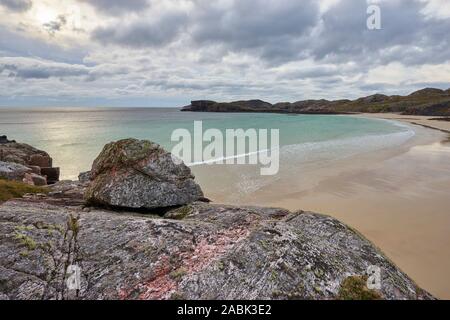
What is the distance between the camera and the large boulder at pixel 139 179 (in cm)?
901

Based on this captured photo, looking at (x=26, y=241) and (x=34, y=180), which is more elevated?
(x=26, y=241)

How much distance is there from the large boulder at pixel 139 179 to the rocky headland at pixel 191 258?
171 cm

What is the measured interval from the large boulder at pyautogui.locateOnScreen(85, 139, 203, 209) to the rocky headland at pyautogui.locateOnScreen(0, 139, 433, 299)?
67.5 inches

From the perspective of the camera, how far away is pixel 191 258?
5.71m

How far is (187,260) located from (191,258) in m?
0.09

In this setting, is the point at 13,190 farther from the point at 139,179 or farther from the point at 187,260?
the point at 187,260

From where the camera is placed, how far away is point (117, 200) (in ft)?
29.1

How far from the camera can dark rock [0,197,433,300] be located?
5023 mm

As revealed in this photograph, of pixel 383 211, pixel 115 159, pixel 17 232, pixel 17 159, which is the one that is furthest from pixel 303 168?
pixel 17 232

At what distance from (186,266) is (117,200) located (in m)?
4.20

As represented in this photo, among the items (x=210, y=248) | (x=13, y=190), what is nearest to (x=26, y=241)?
(x=210, y=248)
